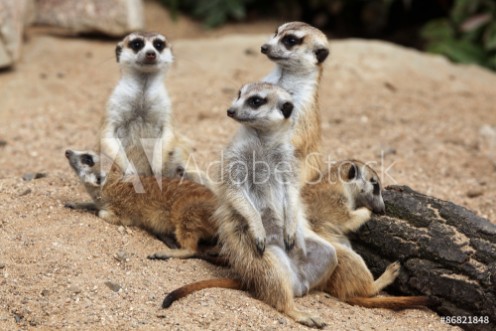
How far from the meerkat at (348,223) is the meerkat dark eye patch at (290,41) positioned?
29.3 inches

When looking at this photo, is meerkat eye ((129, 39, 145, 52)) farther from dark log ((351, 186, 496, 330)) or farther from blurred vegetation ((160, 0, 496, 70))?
blurred vegetation ((160, 0, 496, 70))

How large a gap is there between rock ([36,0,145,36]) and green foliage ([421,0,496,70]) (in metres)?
3.38

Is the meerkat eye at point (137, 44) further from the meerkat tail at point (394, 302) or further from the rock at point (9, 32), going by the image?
the rock at point (9, 32)

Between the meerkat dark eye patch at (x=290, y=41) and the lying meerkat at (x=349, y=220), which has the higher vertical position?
the meerkat dark eye patch at (x=290, y=41)

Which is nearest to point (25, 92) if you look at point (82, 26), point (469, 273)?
point (82, 26)

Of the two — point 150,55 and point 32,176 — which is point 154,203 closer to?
point 150,55

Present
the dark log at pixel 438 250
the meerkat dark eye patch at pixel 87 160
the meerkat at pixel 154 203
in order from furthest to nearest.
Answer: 1. the meerkat dark eye patch at pixel 87 160
2. the meerkat at pixel 154 203
3. the dark log at pixel 438 250

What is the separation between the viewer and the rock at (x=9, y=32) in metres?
7.16

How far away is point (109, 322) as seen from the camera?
3.31 meters

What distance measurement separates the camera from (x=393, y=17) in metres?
10.2

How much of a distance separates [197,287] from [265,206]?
615 millimetres

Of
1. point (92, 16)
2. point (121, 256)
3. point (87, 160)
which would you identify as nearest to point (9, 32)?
point (92, 16)

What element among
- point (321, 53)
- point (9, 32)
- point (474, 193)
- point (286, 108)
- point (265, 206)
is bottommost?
point (474, 193)

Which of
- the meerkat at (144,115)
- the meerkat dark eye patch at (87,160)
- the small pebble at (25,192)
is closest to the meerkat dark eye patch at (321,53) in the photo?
the meerkat at (144,115)
